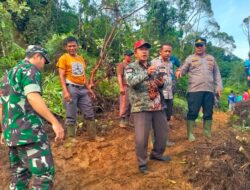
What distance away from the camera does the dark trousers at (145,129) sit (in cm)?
474

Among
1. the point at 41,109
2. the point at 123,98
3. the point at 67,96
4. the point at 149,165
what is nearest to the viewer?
the point at 41,109

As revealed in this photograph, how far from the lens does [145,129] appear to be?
474 cm

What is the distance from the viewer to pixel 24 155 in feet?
11.5

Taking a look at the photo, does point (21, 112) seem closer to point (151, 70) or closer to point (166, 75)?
point (151, 70)

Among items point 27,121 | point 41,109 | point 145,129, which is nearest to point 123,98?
point 145,129

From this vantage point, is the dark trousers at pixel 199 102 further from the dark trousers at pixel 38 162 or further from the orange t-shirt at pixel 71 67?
the dark trousers at pixel 38 162

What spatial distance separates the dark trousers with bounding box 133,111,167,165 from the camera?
15.5ft

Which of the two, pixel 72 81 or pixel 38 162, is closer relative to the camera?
pixel 38 162

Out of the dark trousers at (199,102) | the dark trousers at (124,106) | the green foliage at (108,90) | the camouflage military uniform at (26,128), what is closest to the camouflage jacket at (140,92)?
the dark trousers at (199,102)

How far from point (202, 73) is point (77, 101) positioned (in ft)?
7.08

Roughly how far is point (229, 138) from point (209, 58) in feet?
5.59

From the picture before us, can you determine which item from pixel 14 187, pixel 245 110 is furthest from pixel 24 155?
pixel 245 110

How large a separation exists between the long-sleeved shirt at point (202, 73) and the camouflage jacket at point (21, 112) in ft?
10.8

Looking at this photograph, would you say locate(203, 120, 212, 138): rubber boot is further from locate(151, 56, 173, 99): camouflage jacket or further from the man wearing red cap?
the man wearing red cap
